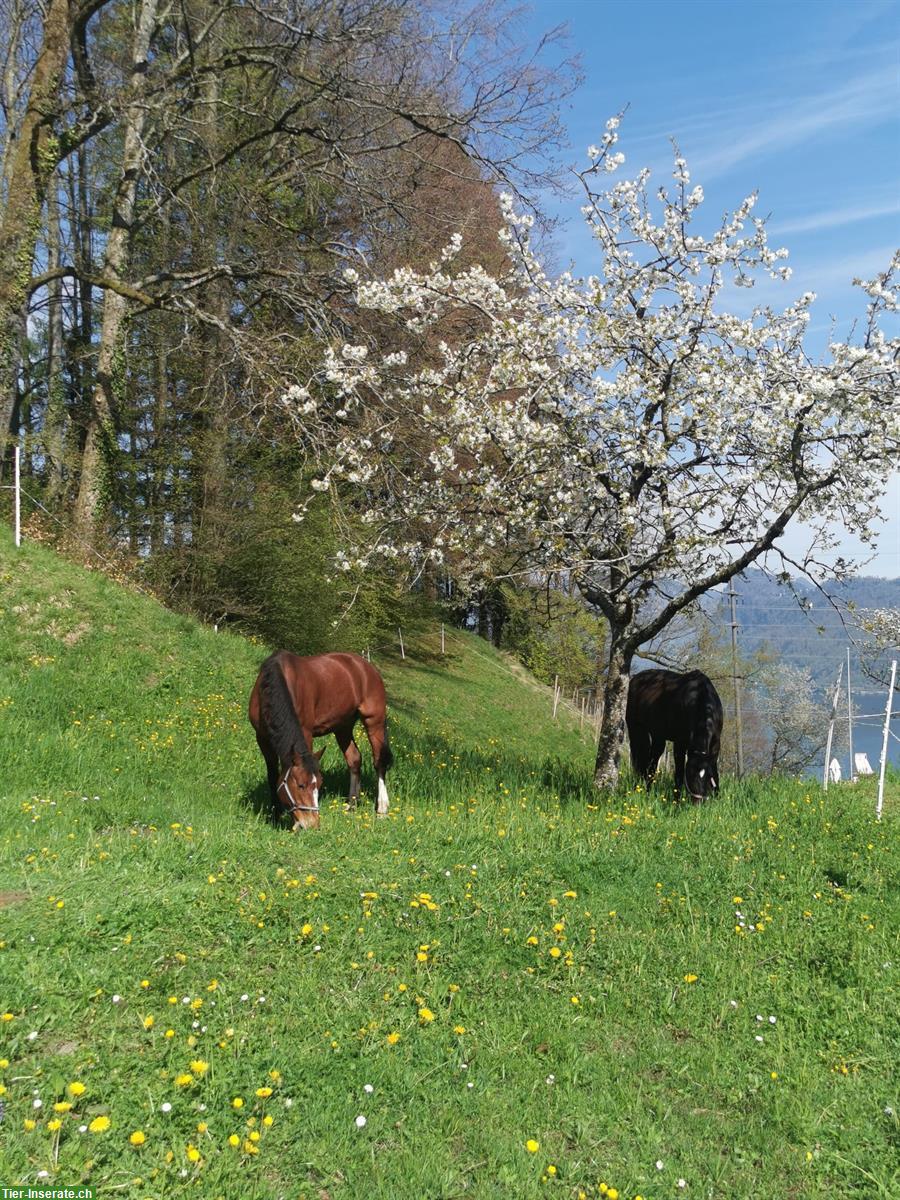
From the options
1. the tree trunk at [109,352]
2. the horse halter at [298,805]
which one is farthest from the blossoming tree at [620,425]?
the tree trunk at [109,352]

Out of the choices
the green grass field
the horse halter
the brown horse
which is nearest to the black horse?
the green grass field

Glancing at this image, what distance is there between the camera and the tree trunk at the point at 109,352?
19062mm

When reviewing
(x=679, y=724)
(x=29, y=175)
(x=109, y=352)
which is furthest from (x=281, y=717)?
(x=29, y=175)

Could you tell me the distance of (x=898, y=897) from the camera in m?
7.71

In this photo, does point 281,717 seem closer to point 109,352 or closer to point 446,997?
point 446,997

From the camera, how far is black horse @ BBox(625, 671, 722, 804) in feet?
36.5

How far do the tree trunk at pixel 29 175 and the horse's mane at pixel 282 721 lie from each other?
12972mm

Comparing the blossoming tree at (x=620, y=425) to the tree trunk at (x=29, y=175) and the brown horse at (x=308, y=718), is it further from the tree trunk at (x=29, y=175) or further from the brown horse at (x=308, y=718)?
the tree trunk at (x=29, y=175)

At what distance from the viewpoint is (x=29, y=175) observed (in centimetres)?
1855

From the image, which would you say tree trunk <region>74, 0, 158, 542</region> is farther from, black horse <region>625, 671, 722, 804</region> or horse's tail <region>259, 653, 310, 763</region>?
black horse <region>625, 671, 722, 804</region>

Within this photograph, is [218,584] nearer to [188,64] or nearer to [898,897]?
[188,64]

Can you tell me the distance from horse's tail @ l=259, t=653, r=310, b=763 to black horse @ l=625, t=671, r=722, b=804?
16.1 ft

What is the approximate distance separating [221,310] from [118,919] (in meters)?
19.4

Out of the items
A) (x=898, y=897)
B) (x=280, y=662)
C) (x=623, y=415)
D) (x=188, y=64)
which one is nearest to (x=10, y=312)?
(x=188, y=64)
